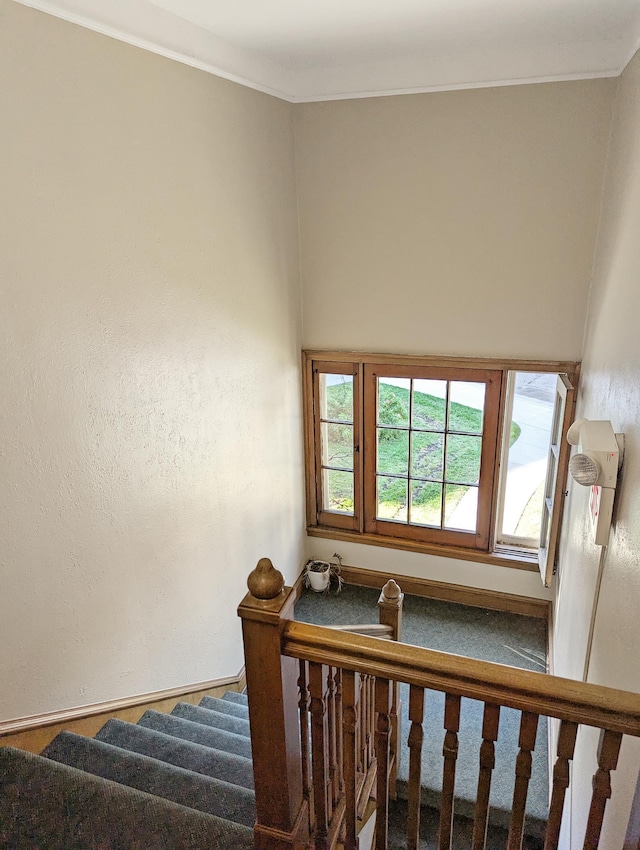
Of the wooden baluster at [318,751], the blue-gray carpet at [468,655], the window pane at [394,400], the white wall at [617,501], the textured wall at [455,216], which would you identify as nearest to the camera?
the wooden baluster at [318,751]

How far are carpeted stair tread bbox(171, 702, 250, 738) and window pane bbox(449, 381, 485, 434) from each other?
7.79 feet

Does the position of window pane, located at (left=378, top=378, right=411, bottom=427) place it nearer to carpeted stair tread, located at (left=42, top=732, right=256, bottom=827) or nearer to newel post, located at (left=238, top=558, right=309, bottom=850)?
carpeted stair tread, located at (left=42, top=732, right=256, bottom=827)

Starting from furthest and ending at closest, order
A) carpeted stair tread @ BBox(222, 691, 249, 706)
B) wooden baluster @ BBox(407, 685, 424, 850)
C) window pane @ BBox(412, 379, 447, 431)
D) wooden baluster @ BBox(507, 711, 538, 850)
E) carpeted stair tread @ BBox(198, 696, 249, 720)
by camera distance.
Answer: window pane @ BBox(412, 379, 447, 431) → carpeted stair tread @ BBox(222, 691, 249, 706) → carpeted stair tread @ BBox(198, 696, 249, 720) → wooden baluster @ BBox(407, 685, 424, 850) → wooden baluster @ BBox(507, 711, 538, 850)

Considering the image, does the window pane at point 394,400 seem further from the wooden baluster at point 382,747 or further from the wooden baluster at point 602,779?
the wooden baluster at point 602,779

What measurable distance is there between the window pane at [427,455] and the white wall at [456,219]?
631 mm

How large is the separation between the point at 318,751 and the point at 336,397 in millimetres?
3109

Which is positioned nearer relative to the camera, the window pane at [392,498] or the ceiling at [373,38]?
the ceiling at [373,38]

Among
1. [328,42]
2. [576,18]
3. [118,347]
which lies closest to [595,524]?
[118,347]

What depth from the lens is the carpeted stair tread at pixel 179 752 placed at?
6.91 feet

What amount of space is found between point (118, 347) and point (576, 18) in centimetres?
257

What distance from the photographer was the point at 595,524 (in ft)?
6.64

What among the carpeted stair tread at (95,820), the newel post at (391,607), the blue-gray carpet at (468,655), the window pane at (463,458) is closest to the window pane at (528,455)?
the window pane at (463,458)

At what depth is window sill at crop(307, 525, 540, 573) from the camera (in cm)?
420

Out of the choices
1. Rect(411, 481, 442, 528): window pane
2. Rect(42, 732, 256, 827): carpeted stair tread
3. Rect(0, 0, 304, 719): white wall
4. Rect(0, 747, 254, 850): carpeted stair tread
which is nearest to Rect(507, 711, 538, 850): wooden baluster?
Rect(0, 747, 254, 850): carpeted stair tread
